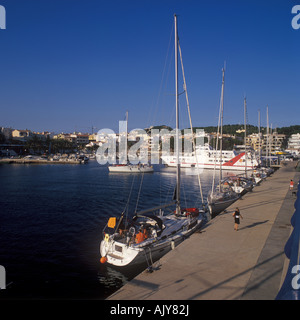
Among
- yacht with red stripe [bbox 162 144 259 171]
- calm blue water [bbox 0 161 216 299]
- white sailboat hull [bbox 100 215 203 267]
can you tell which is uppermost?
yacht with red stripe [bbox 162 144 259 171]

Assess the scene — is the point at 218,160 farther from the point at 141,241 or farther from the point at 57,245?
the point at 141,241

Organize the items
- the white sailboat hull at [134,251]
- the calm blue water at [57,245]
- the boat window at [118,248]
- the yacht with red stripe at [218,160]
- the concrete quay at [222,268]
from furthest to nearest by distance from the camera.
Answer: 1. the yacht with red stripe at [218,160]
2. the boat window at [118,248]
3. the white sailboat hull at [134,251]
4. the calm blue water at [57,245]
5. the concrete quay at [222,268]

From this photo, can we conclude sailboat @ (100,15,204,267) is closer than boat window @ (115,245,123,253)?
Yes

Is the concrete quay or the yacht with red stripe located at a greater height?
the yacht with red stripe

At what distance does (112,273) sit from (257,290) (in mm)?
7102

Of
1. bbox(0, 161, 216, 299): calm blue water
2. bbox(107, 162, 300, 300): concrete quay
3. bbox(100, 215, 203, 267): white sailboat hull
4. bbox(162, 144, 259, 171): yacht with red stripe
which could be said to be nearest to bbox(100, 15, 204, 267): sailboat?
bbox(100, 215, 203, 267): white sailboat hull

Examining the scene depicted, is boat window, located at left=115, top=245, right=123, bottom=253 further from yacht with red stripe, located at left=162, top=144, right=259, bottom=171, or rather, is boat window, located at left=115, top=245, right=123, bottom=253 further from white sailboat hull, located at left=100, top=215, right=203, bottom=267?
yacht with red stripe, located at left=162, top=144, right=259, bottom=171

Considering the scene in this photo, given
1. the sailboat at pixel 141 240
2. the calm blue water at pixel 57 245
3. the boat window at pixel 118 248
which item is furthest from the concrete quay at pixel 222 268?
the calm blue water at pixel 57 245

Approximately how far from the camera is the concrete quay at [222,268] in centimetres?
777

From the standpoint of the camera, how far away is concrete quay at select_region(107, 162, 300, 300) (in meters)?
7.77

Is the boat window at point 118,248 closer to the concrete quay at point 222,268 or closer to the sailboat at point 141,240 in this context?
the sailboat at point 141,240
